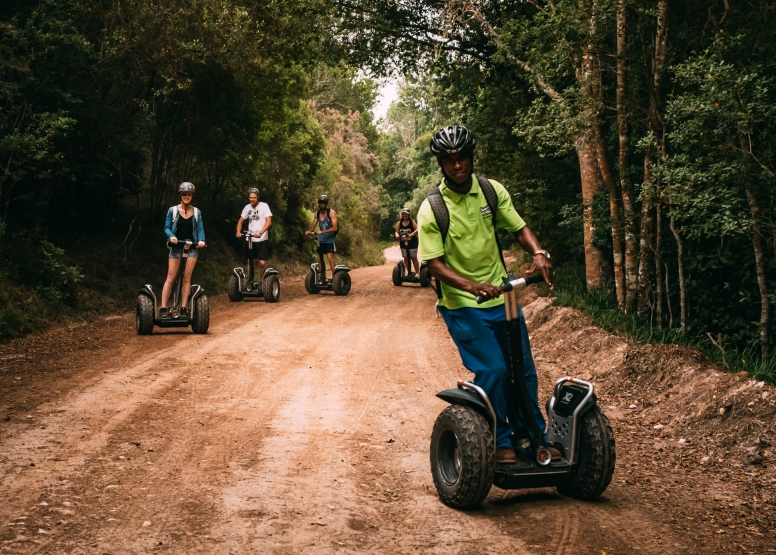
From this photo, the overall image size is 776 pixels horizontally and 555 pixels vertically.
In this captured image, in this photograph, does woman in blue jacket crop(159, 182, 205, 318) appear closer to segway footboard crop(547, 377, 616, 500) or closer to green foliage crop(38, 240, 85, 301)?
green foliage crop(38, 240, 85, 301)

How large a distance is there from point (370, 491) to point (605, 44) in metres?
8.54

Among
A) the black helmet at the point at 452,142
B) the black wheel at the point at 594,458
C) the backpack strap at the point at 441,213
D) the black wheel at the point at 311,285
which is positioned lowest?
the black wheel at the point at 594,458

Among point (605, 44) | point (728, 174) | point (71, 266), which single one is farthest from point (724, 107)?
point (71, 266)

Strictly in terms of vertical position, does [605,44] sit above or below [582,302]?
above

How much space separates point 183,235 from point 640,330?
665 centimetres

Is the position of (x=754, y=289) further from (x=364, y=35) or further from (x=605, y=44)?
(x=364, y=35)

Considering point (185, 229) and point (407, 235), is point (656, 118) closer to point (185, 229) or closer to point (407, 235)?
point (185, 229)

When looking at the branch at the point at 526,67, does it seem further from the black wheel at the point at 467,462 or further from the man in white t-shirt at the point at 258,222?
the black wheel at the point at 467,462

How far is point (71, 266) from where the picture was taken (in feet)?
45.2

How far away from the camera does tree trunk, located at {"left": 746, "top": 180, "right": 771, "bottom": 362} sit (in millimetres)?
7891

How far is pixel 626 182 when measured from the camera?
10391mm

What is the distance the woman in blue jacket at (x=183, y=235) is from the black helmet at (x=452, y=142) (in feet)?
23.6

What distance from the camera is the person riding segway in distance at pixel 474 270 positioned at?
4582 mm

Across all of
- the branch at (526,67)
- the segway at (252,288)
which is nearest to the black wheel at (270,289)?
the segway at (252,288)
